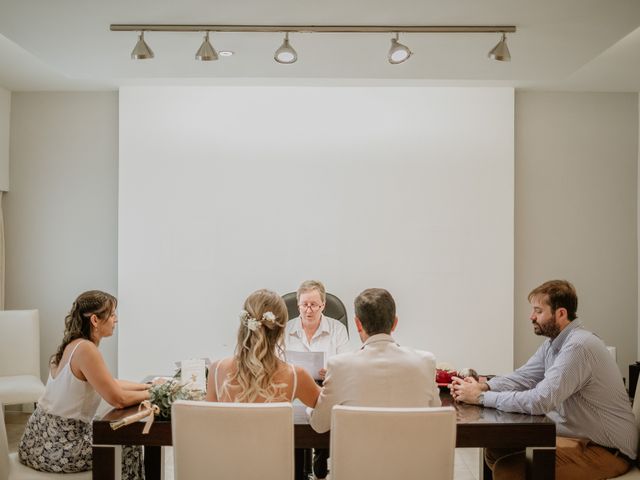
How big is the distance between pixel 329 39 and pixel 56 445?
2.46m

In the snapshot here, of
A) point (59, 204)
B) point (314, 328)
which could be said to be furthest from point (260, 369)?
point (59, 204)

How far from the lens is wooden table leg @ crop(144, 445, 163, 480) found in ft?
10.7

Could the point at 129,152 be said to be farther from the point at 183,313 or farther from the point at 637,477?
the point at 637,477

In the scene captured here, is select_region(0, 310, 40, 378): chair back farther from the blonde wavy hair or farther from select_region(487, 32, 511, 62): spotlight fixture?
select_region(487, 32, 511, 62): spotlight fixture

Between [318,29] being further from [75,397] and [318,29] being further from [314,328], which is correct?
[75,397]

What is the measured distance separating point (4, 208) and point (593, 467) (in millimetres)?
4906

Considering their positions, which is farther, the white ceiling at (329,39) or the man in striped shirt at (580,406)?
the white ceiling at (329,39)

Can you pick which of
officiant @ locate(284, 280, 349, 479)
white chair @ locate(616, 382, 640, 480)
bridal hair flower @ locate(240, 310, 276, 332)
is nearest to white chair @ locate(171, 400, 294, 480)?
bridal hair flower @ locate(240, 310, 276, 332)

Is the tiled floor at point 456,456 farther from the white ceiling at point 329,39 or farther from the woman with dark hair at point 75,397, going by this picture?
the white ceiling at point 329,39

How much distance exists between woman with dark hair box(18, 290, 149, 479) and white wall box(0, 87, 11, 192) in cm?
306

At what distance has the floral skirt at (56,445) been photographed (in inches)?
110

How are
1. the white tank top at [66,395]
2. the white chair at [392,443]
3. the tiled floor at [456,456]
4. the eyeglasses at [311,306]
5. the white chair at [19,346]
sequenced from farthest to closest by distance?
1. the white chair at [19,346]
2. the tiled floor at [456,456]
3. the eyeglasses at [311,306]
4. the white tank top at [66,395]
5. the white chair at [392,443]

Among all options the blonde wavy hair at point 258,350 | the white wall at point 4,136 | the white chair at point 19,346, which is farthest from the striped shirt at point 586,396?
the white wall at point 4,136

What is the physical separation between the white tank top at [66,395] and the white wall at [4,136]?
3.16m
